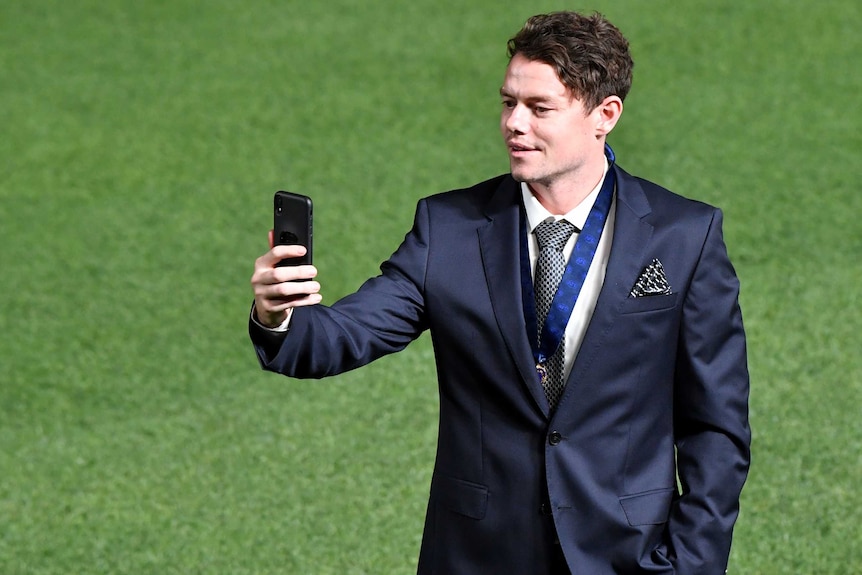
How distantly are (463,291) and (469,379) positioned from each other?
0.66 ft

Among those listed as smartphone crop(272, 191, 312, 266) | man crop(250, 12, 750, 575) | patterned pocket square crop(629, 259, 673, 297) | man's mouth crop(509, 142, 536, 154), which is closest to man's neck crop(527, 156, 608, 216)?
man crop(250, 12, 750, 575)

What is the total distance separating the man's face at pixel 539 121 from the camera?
3.18 metres

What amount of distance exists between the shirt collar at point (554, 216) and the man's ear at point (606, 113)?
123 mm

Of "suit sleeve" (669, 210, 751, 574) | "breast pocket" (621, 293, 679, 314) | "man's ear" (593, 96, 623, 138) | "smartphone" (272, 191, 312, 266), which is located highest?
"man's ear" (593, 96, 623, 138)

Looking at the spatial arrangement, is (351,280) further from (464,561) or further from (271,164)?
(464,561)

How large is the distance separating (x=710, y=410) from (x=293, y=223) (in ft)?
3.48

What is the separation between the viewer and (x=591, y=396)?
10.5 feet

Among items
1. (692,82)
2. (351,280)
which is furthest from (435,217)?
(692,82)

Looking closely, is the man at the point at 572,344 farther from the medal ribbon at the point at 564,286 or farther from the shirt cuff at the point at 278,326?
the shirt cuff at the point at 278,326

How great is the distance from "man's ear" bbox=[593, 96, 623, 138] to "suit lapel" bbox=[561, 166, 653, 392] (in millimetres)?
137

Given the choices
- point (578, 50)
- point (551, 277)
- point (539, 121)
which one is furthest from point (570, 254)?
point (578, 50)

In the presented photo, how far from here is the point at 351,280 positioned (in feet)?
25.5

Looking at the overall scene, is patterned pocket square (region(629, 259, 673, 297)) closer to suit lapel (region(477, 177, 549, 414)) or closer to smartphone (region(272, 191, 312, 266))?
suit lapel (region(477, 177, 549, 414))

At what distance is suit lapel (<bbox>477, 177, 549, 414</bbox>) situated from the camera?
318 cm
